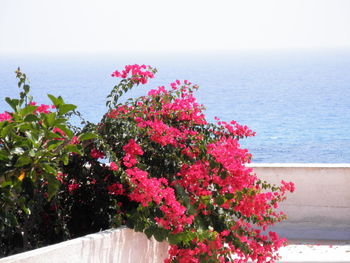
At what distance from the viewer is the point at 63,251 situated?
2559 mm

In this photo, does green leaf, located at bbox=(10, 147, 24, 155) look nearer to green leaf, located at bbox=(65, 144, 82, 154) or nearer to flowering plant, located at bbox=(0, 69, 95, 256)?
flowering plant, located at bbox=(0, 69, 95, 256)

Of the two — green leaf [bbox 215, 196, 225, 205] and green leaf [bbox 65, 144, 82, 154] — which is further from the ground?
green leaf [bbox 65, 144, 82, 154]

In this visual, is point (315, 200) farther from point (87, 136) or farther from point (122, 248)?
point (87, 136)

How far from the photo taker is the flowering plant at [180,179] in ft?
9.62

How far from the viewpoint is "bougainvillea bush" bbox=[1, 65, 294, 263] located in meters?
2.95

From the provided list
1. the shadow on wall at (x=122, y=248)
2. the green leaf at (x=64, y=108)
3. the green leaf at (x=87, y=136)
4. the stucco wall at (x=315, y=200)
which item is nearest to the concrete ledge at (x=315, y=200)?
the stucco wall at (x=315, y=200)

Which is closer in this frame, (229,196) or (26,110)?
(26,110)

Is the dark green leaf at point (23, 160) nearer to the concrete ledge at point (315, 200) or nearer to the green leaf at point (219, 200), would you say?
the green leaf at point (219, 200)

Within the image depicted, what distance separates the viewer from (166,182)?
303cm

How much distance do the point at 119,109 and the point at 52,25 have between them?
63745 mm

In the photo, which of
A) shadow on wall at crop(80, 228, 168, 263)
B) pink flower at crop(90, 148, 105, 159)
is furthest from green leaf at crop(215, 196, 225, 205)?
pink flower at crop(90, 148, 105, 159)

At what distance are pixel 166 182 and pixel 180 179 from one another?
20 centimetres

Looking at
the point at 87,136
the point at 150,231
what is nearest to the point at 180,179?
the point at 150,231

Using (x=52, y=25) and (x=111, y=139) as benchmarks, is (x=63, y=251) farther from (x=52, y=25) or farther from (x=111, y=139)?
(x=52, y=25)
